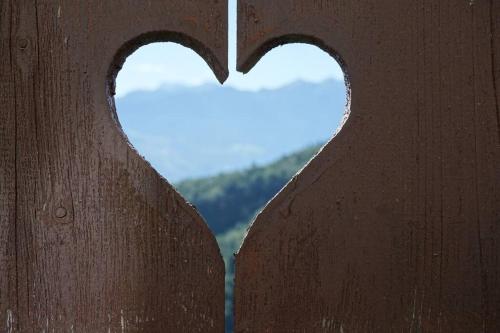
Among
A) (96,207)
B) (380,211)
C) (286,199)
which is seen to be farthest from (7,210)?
(380,211)

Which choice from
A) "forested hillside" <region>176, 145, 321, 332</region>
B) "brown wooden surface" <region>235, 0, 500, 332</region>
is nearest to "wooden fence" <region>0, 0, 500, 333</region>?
"brown wooden surface" <region>235, 0, 500, 332</region>

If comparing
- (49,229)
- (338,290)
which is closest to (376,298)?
(338,290)

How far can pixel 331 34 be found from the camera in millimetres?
1311

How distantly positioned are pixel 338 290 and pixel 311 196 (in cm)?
17

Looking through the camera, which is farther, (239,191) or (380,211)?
(239,191)

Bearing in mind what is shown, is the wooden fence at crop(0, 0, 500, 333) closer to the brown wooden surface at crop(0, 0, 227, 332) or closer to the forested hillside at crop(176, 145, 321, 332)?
the brown wooden surface at crop(0, 0, 227, 332)

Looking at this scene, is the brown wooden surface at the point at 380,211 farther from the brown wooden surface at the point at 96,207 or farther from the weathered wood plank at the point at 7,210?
the weathered wood plank at the point at 7,210

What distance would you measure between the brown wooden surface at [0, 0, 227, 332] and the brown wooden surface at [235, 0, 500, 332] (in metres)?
0.08

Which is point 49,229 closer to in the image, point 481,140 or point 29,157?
point 29,157

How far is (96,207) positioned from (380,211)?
489 mm

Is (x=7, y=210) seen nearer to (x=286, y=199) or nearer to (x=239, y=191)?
(x=286, y=199)

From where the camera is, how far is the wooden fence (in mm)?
1303

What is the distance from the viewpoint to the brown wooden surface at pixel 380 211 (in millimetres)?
1301

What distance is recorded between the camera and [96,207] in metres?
1.32
